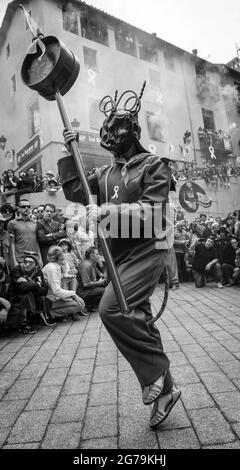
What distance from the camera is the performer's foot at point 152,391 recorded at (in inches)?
78.4

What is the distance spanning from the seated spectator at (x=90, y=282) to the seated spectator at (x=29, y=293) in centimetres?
117

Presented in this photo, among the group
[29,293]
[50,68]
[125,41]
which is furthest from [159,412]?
[125,41]

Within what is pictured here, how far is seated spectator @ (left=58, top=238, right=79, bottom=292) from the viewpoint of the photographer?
6590 millimetres

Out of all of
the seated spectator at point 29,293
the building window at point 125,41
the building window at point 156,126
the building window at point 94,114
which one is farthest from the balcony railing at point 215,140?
the seated spectator at point 29,293

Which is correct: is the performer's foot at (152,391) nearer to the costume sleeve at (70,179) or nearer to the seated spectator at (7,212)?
the costume sleeve at (70,179)

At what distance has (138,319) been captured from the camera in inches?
80.6

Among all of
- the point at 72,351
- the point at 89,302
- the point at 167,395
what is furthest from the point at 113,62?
the point at 167,395

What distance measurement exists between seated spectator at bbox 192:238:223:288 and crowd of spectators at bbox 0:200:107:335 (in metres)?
2.84

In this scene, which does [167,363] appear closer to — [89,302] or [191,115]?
[89,302]

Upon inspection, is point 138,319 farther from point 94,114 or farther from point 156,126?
point 156,126

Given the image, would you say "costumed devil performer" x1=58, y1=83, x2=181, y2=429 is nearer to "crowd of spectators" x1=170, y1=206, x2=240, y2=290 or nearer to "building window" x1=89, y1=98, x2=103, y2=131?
"crowd of spectators" x1=170, y1=206, x2=240, y2=290

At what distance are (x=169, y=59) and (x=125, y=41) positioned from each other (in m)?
4.04

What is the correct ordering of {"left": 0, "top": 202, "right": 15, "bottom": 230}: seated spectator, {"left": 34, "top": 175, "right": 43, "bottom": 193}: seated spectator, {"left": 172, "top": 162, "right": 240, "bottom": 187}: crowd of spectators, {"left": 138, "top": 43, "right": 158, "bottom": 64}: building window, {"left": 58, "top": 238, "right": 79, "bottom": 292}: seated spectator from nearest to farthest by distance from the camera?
{"left": 58, "top": 238, "right": 79, "bottom": 292}: seated spectator < {"left": 0, "top": 202, "right": 15, "bottom": 230}: seated spectator < {"left": 34, "top": 175, "right": 43, "bottom": 193}: seated spectator < {"left": 172, "top": 162, "right": 240, "bottom": 187}: crowd of spectators < {"left": 138, "top": 43, "right": 158, "bottom": 64}: building window

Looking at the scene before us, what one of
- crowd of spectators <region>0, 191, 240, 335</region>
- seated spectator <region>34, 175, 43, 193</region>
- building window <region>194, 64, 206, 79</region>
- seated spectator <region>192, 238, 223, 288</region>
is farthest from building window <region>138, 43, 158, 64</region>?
seated spectator <region>192, 238, 223, 288</region>
